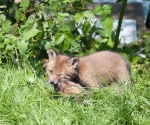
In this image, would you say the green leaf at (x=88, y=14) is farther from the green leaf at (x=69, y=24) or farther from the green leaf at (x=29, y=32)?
the green leaf at (x=29, y=32)

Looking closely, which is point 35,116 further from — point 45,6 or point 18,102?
point 45,6

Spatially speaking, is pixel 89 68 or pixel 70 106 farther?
pixel 89 68

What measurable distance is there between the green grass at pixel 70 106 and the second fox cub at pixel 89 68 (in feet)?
1.11

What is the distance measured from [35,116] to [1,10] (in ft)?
11.1

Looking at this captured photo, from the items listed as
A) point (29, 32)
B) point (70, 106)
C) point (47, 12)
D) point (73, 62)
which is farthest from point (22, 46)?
point (70, 106)

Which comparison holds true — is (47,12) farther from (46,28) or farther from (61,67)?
(61,67)

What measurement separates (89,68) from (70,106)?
114cm

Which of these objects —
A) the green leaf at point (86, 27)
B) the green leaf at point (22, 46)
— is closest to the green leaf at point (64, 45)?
the green leaf at point (86, 27)

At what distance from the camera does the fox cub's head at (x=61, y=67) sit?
6.73m

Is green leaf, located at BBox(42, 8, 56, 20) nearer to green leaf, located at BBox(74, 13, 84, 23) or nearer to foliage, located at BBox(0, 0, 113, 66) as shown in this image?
foliage, located at BBox(0, 0, 113, 66)

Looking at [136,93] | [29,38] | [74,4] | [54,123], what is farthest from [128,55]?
[54,123]

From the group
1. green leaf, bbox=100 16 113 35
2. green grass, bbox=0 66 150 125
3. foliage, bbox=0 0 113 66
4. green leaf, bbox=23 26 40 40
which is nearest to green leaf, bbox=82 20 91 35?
foliage, bbox=0 0 113 66

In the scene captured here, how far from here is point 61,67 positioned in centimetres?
677

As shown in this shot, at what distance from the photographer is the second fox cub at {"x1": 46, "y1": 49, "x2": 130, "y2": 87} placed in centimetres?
677
